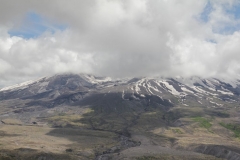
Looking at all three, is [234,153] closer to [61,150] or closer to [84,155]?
[84,155]

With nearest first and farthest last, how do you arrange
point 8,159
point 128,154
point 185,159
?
point 8,159 < point 185,159 < point 128,154

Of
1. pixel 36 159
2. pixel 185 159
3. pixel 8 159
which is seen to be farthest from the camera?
pixel 185 159

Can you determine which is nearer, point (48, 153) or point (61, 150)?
point (48, 153)

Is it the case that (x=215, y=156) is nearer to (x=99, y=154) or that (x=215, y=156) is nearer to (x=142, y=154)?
(x=142, y=154)

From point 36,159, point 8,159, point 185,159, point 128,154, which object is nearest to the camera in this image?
point 8,159

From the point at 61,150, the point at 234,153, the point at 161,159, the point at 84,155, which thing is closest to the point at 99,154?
the point at 84,155

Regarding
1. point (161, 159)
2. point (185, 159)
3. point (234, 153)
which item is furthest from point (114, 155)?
point (234, 153)

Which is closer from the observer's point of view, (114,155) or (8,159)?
(8,159)

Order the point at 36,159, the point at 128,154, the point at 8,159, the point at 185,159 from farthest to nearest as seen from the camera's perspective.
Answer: the point at 128,154, the point at 185,159, the point at 36,159, the point at 8,159

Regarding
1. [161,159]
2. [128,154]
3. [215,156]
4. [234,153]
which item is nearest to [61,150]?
[128,154]
